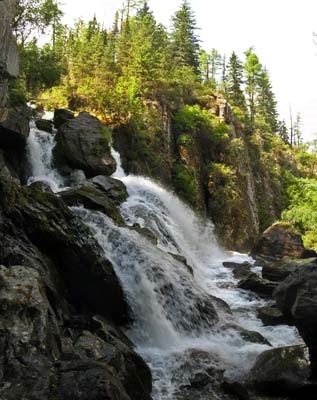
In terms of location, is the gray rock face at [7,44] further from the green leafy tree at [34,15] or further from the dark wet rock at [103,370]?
the green leafy tree at [34,15]

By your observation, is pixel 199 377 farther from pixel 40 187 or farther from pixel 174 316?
pixel 40 187

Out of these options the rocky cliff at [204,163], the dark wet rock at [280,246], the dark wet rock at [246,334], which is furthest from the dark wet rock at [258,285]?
the rocky cliff at [204,163]

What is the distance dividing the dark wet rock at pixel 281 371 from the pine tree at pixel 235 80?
165 feet

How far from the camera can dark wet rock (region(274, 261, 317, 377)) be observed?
940 cm

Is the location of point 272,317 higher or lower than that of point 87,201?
lower

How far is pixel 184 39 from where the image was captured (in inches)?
2029

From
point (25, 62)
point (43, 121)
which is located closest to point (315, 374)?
point (43, 121)

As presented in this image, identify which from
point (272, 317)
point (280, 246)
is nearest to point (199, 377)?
point (272, 317)

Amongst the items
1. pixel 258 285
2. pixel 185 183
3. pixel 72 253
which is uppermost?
pixel 185 183

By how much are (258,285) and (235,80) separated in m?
45.7

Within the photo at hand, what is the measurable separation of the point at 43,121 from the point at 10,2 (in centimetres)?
1282

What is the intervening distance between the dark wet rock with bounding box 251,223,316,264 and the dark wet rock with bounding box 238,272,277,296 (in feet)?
28.8

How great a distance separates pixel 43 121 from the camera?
2553cm

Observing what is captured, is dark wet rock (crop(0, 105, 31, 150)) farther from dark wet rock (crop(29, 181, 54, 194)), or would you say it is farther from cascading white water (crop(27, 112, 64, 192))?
dark wet rock (crop(29, 181, 54, 194))
